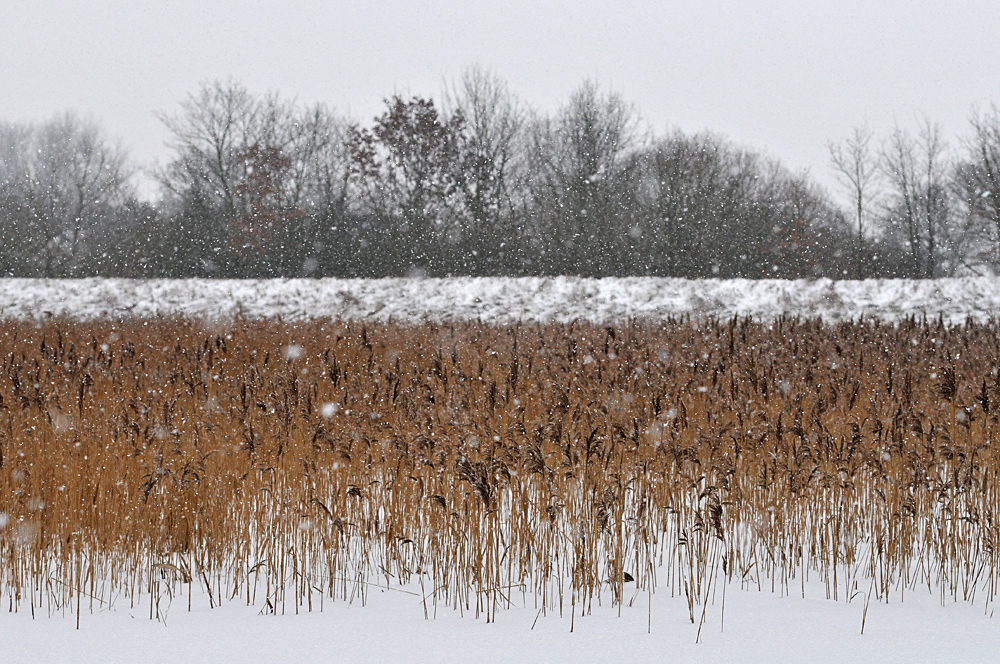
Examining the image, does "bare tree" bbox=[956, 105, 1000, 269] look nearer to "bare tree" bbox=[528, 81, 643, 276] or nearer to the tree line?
the tree line

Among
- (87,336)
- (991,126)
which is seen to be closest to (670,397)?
(87,336)

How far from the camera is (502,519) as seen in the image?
4348 mm

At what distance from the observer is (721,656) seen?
2.69 meters

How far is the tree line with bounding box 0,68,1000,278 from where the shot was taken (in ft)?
86.1

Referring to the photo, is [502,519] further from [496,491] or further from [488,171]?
[488,171]

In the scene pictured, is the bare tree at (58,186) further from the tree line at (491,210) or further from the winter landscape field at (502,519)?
the winter landscape field at (502,519)

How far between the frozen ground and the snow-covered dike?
37.2ft

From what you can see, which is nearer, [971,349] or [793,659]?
[793,659]

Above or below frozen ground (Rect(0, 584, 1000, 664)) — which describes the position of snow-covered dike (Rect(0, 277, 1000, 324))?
above

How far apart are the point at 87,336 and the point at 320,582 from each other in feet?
30.4

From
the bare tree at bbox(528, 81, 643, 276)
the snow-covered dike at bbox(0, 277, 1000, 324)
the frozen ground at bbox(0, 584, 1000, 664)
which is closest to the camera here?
the frozen ground at bbox(0, 584, 1000, 664)

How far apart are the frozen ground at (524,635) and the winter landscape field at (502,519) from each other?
0.01 metres

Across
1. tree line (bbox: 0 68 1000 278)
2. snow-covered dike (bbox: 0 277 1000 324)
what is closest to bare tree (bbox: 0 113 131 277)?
tree line (bbox: 0 68 1000 278)

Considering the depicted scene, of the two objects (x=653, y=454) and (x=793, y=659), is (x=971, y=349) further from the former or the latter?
(x=793, y=659)
